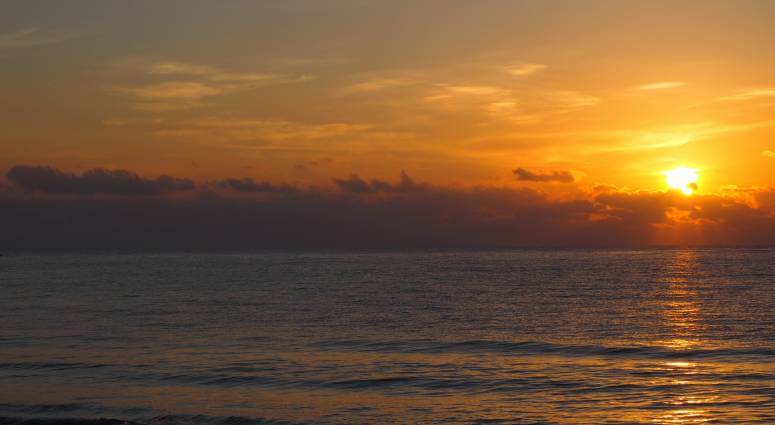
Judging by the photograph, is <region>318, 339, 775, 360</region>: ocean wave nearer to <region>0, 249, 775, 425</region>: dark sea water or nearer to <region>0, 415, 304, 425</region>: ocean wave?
<region>0, 249, 775, 425</region>: dark sea water

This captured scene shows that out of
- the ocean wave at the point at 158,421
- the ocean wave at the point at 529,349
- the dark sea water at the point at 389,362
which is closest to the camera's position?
the ocean wave at the point at 158,421

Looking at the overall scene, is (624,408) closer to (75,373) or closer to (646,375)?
(646,375)

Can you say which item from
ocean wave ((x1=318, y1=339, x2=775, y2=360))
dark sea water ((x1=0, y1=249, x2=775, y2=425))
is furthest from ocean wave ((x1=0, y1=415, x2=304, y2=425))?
ocean wave ((x1=318, y1=339, x2=775, y2=360))

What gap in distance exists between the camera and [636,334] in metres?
50.4

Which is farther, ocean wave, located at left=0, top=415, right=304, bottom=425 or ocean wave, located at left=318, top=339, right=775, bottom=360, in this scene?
ocean wave, located at left=318, top=339, right=775, bottom=360

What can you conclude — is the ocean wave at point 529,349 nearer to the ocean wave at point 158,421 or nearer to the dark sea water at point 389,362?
the dark sea water at point 389,362

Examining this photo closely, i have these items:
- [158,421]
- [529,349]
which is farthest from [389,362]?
[158,421]

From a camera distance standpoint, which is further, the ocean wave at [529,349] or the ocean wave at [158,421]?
the ocean wave at [529,349]

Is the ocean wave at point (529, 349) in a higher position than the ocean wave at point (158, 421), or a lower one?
lower

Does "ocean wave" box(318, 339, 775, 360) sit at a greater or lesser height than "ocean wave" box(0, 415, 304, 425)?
lesser

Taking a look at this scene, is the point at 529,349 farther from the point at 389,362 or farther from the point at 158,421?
the point at 158,421

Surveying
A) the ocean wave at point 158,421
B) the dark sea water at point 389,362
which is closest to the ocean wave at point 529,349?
the dark sea water at point 389,362

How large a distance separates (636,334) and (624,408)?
22531 mm

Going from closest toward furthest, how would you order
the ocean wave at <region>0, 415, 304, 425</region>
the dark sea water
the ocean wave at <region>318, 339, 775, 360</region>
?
the ocean wave at <region>0, 415, 304, 425</region> → the dark sea water → the ocean wave at <region>318, 339, 775, 360</region>
